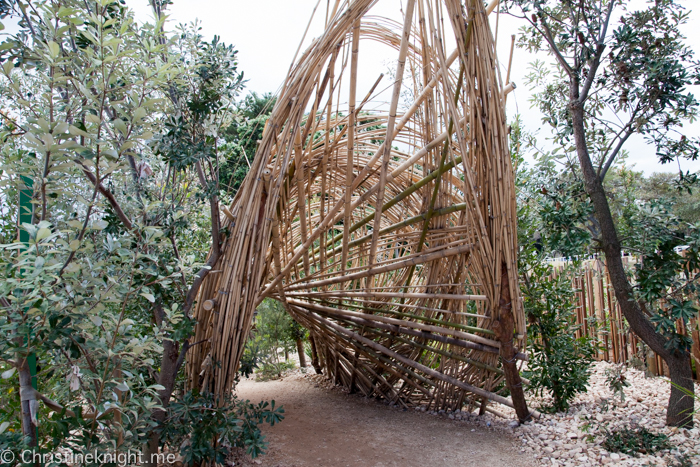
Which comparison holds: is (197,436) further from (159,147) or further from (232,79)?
(232,79)

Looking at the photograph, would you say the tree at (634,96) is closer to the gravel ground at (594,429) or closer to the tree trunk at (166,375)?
the gravel ground at (594,429)

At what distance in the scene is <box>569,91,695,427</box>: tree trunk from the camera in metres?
2.41

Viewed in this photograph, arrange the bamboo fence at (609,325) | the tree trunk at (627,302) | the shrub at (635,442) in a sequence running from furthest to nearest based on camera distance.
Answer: the bamboo fence at (609,325) < the tree trunk at (627,302) < the shrub at (635,442)

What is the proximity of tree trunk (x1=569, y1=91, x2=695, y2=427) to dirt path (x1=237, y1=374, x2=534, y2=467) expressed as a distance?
0.95m

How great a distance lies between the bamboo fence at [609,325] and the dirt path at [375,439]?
54.9 inches

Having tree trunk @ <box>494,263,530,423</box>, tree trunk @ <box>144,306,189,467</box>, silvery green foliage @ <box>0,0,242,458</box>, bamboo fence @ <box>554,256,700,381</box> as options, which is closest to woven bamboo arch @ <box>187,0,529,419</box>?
tree trunk @ <box>494,263,530,423</box>

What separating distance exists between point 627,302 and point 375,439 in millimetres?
1651

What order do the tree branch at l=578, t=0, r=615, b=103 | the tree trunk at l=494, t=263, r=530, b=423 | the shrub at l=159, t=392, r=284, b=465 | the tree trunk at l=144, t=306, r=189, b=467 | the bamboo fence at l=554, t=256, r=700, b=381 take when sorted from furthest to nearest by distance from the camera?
the bamboo fence at l=554, t=256, r=700, b=381, the tree branch at l=578, t=0, r=615, b=103, the tree trunk at l=494, t=263, r=530, b=423, the tree trunk at l=144, t=306, r=189, b=467, the shrub at l=159, t=392, r=284, b=465

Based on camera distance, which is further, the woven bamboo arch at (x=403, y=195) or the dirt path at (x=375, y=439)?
the dirt path at (x=375, y=439)

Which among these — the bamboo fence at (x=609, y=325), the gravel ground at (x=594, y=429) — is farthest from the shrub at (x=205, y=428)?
the bamboo fence at (x=609, y=325)

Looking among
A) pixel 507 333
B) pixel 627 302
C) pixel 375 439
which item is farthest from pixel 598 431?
pixel 375 439

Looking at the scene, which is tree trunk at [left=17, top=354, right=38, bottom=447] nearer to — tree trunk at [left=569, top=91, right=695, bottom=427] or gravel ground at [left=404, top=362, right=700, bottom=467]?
gravel ground at [left=404, top=362, right=700, bottom=467]

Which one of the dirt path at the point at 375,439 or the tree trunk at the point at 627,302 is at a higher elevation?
the tree trunk at the point at 627,302

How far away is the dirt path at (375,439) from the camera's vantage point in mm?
2152
